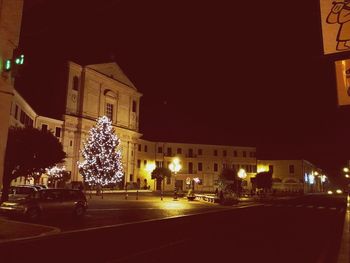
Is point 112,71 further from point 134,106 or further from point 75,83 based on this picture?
point 134,106

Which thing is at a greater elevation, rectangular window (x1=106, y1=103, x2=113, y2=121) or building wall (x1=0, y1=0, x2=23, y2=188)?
rectangular window (x1=106, y1=103, x2=113, y2=121)

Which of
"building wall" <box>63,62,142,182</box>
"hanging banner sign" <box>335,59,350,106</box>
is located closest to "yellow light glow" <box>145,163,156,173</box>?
"building wall" <box>63,62,142,182</box>

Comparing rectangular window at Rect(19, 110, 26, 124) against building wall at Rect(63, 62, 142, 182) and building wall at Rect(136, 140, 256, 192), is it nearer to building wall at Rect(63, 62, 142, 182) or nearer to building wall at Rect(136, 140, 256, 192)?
building wall at Rect(63, 62, 142, 182)

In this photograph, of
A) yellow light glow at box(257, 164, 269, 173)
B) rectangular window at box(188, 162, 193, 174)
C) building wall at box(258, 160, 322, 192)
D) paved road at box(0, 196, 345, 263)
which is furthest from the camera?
building wall at box(258, 160, 322, 192)

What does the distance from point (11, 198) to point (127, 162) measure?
4967 centimetres

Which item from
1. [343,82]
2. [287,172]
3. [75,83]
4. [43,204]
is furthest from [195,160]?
[343,82]

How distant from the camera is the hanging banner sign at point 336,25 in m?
5.69

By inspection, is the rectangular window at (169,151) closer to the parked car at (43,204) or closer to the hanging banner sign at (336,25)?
the parked car at (43,204)

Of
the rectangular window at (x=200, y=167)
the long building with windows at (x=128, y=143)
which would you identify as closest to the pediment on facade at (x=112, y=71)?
the long building with windows at (x=128, y=143)

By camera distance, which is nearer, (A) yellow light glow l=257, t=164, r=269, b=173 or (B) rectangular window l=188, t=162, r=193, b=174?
(B) rectangular window l=188, t=162, r=193, b=174

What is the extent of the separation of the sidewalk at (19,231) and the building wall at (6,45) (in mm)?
2101

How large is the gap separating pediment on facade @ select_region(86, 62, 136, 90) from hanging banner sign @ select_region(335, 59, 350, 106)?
5909cm

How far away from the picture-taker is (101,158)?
52.3 metres

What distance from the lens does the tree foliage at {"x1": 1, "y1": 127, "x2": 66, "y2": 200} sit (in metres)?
28.5
